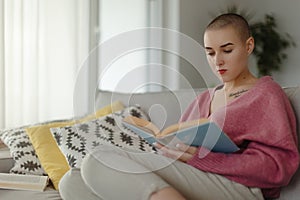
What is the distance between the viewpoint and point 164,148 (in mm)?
1161

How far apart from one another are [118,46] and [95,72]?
1.41 metres

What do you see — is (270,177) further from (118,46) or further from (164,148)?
(118,46)

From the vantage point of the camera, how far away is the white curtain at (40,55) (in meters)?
2.56

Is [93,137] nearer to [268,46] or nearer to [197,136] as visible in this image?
[197,136]

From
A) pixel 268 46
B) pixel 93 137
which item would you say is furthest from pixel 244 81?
pixel 268 46

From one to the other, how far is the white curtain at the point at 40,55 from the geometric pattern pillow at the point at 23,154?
3.22 feet

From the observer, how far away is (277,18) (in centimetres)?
379

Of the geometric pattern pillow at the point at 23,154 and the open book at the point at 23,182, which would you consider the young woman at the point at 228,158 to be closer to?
the open book at the point at 23,182

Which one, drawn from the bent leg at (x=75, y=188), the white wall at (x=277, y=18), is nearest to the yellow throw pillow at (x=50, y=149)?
the bent leg at (x=75, y=188)

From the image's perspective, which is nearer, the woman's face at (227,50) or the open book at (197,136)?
the open book at (197,136)

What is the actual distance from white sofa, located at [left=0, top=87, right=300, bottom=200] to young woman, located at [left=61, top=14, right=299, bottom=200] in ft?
0.16

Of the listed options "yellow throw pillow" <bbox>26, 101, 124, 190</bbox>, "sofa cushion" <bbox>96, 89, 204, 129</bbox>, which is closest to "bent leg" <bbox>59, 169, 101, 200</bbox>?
"yellow throw pillow" <bbox>26, 101, 124, 190</bbox>

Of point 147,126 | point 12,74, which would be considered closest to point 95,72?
point 12,74

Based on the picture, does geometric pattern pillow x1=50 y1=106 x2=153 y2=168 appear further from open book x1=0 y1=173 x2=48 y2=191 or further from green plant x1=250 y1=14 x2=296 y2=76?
green plant x1=250 y1=14 x2=296 y2=76
